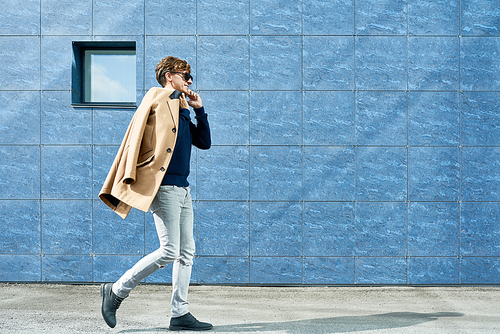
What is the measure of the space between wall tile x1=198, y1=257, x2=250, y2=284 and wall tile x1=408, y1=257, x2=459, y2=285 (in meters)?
1.85

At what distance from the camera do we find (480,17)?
4.98 meters

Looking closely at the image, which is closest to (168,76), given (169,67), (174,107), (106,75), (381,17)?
(169,67)

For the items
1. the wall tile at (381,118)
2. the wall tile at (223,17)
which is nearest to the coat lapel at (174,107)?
the wall tile at (223,17)

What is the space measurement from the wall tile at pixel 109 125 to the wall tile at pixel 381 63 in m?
2.68

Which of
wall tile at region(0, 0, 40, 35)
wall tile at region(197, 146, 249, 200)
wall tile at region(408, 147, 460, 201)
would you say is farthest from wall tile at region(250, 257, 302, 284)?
wall tile at region(0, 0, 40, 35)

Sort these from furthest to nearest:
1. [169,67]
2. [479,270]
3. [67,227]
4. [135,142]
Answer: [67,227] → [479,270] → [169,67] → [135,142]

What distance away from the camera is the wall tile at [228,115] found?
5.04m

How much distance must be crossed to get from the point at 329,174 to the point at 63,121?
3092 mm

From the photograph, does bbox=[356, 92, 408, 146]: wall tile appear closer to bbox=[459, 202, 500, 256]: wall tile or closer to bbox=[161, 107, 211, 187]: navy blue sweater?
bbox=[459, 202, 500, 256]: wall tile

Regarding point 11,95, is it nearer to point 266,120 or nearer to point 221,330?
point 266,120

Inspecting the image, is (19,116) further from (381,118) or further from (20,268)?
(381,118)

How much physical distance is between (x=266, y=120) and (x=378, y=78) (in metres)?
1.35

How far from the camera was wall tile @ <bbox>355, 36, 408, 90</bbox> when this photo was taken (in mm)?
5008

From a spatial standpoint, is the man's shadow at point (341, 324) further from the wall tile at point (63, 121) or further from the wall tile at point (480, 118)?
the wall tile at point (63, 121)
